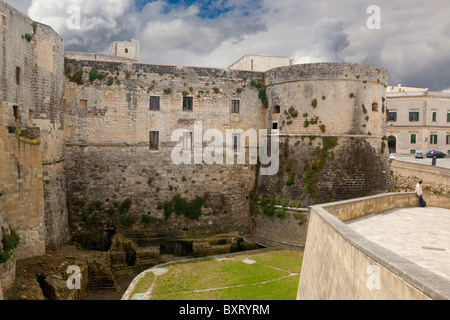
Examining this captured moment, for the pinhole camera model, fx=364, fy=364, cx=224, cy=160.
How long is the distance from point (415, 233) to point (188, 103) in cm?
1330

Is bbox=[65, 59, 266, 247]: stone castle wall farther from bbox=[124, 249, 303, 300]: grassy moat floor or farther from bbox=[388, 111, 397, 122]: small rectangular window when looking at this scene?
bbox=[388, 111, 397, 122]: small rectangular window

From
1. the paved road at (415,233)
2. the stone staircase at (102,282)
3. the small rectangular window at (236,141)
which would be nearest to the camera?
the paved road at (415,233)

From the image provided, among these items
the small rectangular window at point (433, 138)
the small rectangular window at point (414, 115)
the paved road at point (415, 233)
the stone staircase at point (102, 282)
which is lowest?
the stone staircase at point (102, 282)

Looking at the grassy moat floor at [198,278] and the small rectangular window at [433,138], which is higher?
the small rectangular window at [433,138]

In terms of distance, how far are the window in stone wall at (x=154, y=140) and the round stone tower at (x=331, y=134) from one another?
6.58 m

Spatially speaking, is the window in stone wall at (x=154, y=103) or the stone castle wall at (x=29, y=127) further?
the window in stone wall at (x=154, y=103)

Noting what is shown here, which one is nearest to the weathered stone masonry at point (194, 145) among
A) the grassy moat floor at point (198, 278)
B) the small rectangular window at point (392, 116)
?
the grassy moat floor at point (198, 278)

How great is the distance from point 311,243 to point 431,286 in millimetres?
5729

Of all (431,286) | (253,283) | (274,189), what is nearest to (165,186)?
(274,189)

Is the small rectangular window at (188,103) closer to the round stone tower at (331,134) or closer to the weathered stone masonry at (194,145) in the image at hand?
the weathered stone masonry at (194,145)

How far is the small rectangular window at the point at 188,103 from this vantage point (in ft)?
64.3

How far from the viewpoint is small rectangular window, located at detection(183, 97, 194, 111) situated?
19.6 metres

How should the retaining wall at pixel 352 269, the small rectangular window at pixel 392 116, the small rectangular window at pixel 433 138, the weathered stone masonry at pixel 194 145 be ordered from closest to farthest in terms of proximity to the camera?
the retaining wall at pixel 352 269 → the weathered stone masonry at pixel 194 145 → the small rectangular window at pixel 433 138 → the small rectangular window at pixel 392 116
